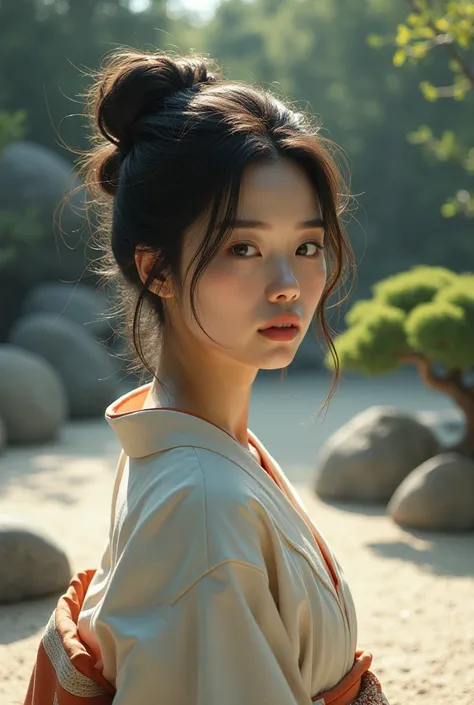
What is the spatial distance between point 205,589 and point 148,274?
468 millimetres

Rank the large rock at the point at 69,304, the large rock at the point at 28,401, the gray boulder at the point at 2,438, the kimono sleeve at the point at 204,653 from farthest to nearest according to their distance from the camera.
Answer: the large rock at the point at 69,304
the large rock at the point at 28,401
the gray boulder at the point at 2,438
the kimono sleeve at the point at 204,653

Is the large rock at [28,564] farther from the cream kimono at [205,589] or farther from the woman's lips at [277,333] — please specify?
the woman's lips at [277,333]

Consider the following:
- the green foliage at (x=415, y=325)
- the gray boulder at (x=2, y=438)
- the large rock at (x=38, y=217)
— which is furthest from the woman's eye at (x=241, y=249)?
the large rock at (x=38, y=217)

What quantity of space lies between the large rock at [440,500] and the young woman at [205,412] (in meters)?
2.96

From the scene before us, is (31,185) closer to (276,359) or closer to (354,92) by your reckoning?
(354,92)

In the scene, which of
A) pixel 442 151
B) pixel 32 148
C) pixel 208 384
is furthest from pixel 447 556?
pixel 32 148

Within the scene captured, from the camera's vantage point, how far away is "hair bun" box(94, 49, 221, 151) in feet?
4.63

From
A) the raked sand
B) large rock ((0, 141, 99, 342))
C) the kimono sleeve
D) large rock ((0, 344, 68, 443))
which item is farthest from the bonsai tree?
large rock ((0, 141, 99, 342))

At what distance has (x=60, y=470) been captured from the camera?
565 centimetres

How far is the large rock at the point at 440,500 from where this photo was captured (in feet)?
14.4

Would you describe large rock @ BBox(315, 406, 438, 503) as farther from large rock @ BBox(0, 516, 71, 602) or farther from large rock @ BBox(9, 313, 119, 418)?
large rock @ BBox(9, 313, 119, 418)

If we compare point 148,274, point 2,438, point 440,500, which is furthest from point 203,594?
point 2,438

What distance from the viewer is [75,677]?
132cm

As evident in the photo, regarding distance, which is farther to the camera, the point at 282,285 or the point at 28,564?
the point at 28,564
